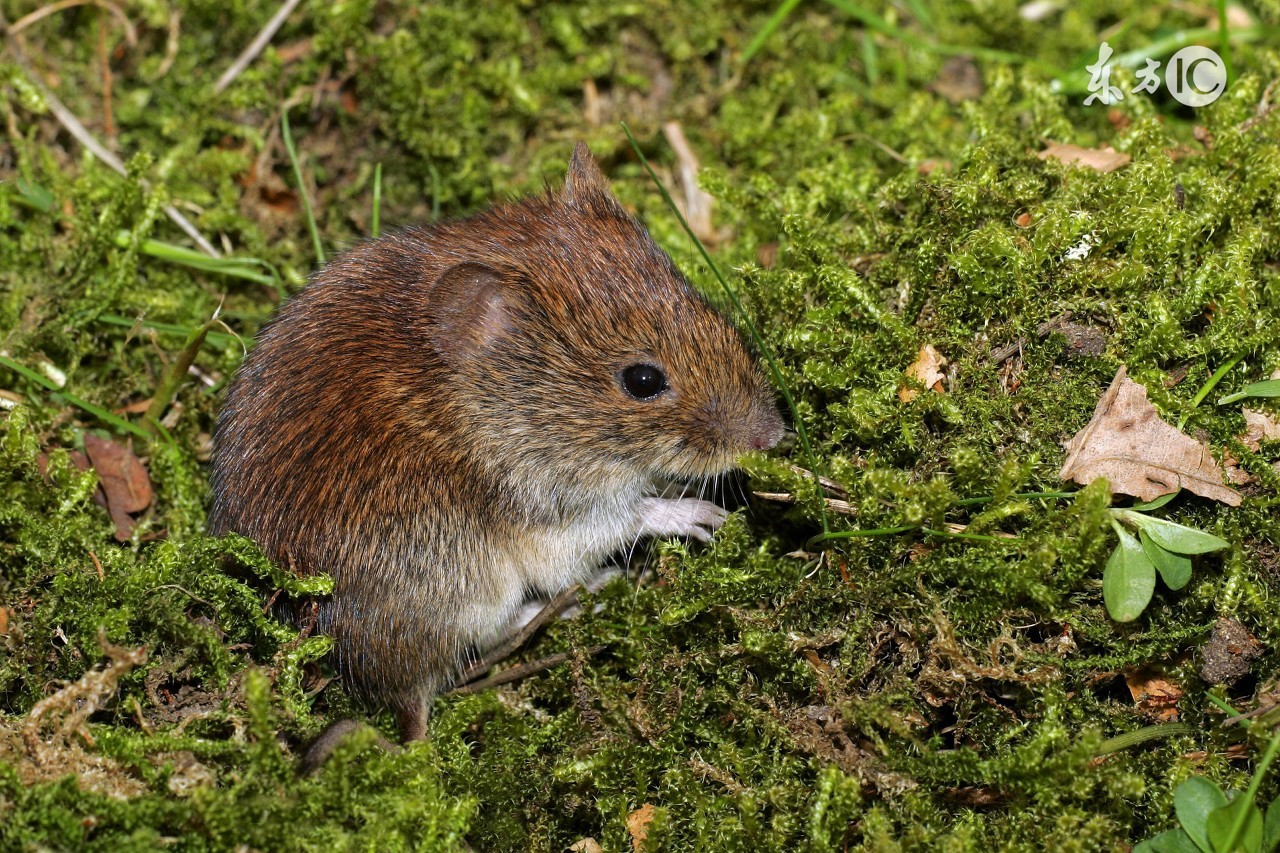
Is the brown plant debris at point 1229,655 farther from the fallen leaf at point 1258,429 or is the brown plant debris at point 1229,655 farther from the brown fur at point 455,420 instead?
the brown fur at point 455,420

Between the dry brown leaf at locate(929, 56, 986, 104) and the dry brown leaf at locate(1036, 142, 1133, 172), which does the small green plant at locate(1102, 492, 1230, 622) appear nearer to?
the dry brown leaf at locate(1036, 142, 1133, 172)

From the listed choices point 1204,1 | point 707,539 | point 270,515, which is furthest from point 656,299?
point 1204,1

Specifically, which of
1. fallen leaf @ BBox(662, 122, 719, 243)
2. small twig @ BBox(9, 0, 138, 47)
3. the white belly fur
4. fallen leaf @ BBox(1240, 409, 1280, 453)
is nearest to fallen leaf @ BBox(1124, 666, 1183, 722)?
fallen leaf @ BBox(1240, 409, 1280, 453)

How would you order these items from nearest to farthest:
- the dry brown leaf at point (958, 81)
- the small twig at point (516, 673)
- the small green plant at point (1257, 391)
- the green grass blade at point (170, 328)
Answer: the small green plant at point (1257, 391) < the small twig at point (516, 673) < the green grass blade at point (170, 328) < the dry brown leaf at point (958, 81)

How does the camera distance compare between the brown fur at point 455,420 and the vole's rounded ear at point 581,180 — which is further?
the vole's rounded ear at point 581,180

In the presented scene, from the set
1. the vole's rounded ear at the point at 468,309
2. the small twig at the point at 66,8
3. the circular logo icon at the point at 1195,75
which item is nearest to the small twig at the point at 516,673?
the vole's rounded ear at the point at 468,309
